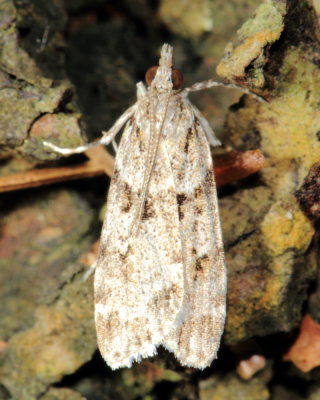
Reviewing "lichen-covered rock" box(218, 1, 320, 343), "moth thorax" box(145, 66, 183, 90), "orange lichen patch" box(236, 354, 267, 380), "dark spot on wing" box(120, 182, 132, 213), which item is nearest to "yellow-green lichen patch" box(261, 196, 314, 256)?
"lichen-covered rock" box(218, 1, 320, 343)

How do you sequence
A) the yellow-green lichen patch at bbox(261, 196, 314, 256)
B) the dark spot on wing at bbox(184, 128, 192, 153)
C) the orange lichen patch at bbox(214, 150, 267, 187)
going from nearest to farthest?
1. the yellow-green lichen patch at bbox(261, 196, 314, 256)
2. the orange lichen patch at bbox(214, 150, 267, 187)
3. the dark spot on wing at bbox(184, 128, 192, 153)

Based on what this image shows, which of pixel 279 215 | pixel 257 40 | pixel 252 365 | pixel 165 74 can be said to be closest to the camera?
pixel 257 40

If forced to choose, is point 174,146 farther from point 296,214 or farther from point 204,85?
point 296,214

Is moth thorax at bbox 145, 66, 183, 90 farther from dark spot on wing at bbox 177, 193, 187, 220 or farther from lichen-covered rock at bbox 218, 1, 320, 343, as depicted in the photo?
dark spot on wing at bbox 177, 193, 187, 220

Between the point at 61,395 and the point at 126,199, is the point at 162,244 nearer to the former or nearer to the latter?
the point at 126,199

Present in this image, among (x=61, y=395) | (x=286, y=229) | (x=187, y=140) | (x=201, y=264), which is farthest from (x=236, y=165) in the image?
(x=61, y=395)

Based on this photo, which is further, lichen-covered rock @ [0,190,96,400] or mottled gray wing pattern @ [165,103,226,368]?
lichen-covered rock @ [0,190,96,400]
